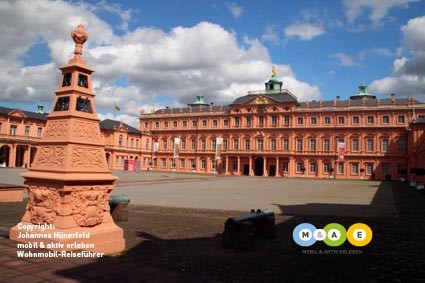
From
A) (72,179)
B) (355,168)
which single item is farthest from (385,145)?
(72,179)

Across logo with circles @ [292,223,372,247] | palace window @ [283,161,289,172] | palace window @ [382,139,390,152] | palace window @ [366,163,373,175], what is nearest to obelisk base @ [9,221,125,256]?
logo with circles @ [292,223,372,247]

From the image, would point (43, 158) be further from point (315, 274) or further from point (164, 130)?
point (164, 130)

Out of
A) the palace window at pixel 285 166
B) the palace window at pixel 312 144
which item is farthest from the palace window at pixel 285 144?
the palace window at pixel 312 144

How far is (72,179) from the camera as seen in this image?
262 inches

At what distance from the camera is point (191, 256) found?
22.3ft

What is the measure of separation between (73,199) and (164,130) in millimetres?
72209

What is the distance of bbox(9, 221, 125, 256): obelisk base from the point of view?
6.48 metres

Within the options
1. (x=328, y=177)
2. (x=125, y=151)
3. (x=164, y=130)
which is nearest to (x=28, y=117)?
(x=125, y=151)

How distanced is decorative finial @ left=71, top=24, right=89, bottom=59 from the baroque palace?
1657 inches

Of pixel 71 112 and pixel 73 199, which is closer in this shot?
pixel 73 199

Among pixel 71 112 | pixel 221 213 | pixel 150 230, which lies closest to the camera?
pixel 71 112

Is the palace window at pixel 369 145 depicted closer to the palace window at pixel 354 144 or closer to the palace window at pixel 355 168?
the palace window at pixel 354 144

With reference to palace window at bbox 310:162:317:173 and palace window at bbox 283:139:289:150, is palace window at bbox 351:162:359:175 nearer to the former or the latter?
palace window at bbox 310:162:317:173

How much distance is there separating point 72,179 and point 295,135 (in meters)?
59.9
